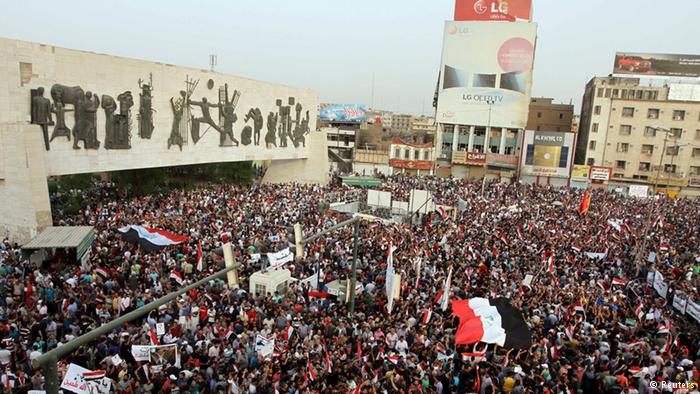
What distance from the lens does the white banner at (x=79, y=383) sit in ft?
27.0

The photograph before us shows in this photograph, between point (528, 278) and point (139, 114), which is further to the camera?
point (139, 114)

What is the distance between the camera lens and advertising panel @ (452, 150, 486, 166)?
5725 centimetres

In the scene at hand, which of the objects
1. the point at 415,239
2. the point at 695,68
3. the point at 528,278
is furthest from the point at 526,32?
the point at 528,278

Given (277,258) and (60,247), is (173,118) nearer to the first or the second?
(60,247)

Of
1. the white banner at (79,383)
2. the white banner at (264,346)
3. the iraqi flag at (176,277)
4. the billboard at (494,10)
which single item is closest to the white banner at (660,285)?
the white banner at (264,346)

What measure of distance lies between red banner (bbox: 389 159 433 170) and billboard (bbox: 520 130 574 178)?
11.0 m

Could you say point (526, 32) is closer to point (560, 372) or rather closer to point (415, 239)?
point (415, 239)

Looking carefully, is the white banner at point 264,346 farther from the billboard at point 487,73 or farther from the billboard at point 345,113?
the billboard at point 345,113

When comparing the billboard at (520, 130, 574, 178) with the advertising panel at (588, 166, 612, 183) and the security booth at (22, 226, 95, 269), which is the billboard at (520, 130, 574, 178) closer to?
the advertising panel at (588, 166, 612, 183)

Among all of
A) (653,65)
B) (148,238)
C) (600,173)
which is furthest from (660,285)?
(653,65)

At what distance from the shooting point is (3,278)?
46.7 ft

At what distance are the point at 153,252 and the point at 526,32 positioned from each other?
168 ft

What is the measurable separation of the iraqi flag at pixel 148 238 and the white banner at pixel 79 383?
8.77 meters

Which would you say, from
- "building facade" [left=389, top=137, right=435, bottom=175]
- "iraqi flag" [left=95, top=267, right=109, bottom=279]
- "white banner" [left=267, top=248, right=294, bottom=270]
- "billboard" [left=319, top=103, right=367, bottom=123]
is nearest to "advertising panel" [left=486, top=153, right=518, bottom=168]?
"building facade" [left=389, top=137, right=435, bottom=175]
